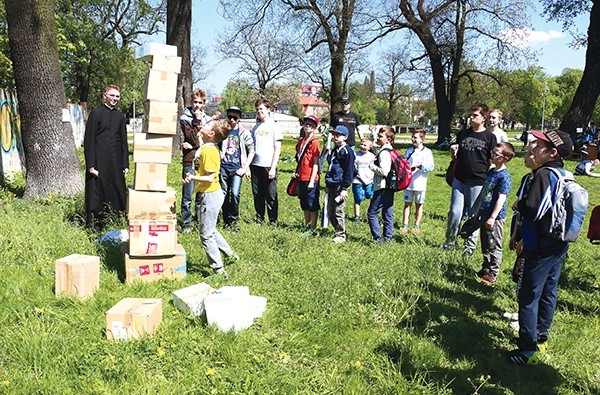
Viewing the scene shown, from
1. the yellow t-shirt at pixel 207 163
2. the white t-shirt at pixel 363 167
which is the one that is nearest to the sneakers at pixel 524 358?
the yellow t-shirt at pixel 207 163

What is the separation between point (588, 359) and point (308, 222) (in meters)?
4.26

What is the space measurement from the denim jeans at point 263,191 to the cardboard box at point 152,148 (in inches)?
102

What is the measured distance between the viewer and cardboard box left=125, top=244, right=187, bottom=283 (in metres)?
4.65

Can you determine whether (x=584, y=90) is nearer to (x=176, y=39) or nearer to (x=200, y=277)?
(x=176, y=39)

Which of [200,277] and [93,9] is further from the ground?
[93,9]

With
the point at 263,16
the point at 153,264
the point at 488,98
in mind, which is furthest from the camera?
the point at 488,98

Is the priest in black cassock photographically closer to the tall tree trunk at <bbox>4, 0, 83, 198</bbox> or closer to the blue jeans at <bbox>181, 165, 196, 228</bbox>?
the blue jeans at <bbox>181, 165, 196, 228</bbox>

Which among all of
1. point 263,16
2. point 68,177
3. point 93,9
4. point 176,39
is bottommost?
point 68,177

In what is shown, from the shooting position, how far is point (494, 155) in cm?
515

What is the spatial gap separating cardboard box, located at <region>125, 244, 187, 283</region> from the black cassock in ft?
6.52

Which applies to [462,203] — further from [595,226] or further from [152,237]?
[152,237]

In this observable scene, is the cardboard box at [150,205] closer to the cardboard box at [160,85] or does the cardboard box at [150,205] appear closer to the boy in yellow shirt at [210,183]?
the boy in yellow shirt at [210,183]

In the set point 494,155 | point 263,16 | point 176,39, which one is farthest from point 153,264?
point 263,16

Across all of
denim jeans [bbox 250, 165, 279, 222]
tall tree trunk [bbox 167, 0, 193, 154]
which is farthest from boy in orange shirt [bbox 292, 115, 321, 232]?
tall tree trunk [bbox 167, 0, 193, 154]
